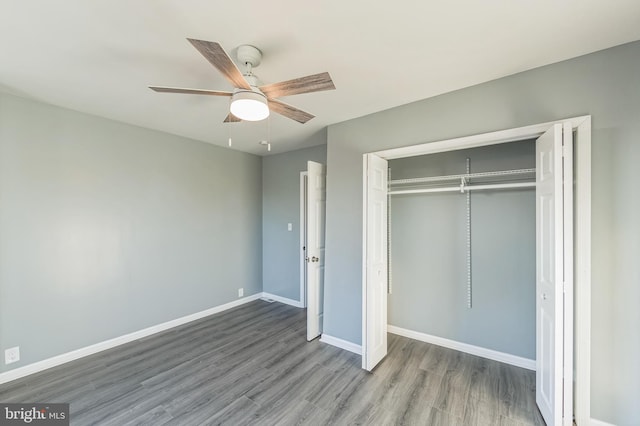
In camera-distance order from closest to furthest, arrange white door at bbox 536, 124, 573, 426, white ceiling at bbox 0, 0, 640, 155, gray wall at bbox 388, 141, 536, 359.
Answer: white ceiling at bbox 0, 0, 640, 155 → white door at bbox 536, 124, 573, 426 → gray wall at bbox 388, 141, 536, 359

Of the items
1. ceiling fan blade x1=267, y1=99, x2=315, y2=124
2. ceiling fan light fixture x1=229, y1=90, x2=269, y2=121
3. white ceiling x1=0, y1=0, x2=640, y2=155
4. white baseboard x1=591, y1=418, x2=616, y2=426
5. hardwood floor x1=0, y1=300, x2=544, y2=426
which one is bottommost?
hardwood floor x1=0, y1=300, x2=544, y2=426

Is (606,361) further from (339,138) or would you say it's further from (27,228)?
(27,228)

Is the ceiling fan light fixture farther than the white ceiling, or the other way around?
the ceiling fan light fixture

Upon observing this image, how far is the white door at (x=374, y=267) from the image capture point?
8.65 ft

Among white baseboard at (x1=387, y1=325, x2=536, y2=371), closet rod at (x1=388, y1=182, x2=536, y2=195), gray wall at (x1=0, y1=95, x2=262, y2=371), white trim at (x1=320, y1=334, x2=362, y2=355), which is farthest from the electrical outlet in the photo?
closet rod at (x1=388, y1=182, x2=536, y2=195)

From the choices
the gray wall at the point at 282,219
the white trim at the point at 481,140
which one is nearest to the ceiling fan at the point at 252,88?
the white trim at the point at 481,140

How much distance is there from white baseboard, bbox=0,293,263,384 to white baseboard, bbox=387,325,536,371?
2770mm

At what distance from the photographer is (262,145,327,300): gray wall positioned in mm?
4531

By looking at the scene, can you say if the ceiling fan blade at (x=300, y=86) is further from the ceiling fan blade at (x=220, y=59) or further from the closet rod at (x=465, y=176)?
the closet rod at (x=465, y=176)

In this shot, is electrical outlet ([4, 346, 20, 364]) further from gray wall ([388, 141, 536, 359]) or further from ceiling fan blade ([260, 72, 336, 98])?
gray wall ([388, 141, 536, 359])

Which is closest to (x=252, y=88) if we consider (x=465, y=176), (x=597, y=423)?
(x=465, y=176)

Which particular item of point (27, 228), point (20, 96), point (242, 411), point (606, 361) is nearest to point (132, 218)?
point (27, 228)

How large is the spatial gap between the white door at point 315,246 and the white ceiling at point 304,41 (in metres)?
1.08

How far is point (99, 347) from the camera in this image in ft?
9.86
